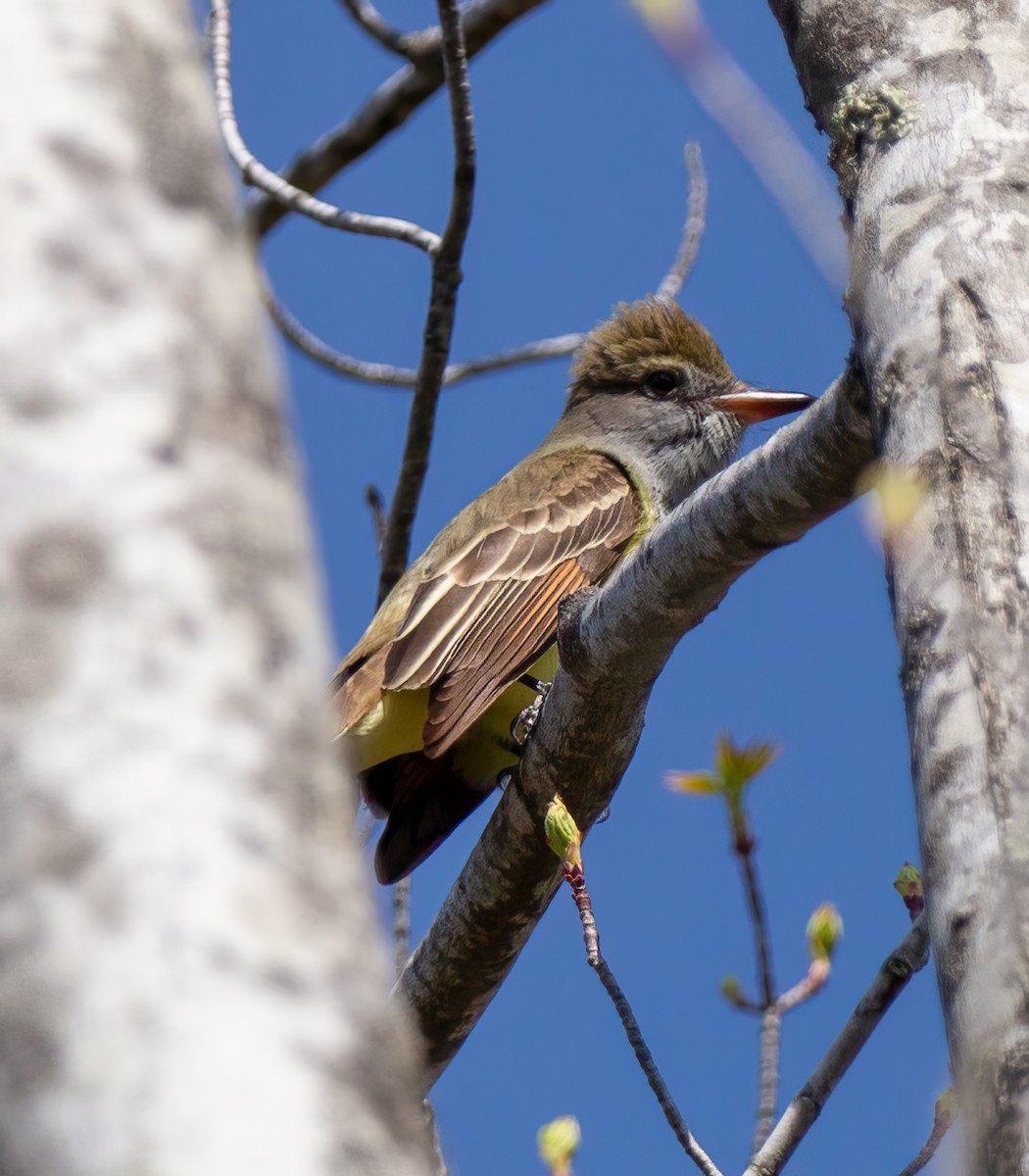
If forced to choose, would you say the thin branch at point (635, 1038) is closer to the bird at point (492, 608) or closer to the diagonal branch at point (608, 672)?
the diagonal branch at point (608, 672)

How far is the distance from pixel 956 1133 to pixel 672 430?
533 cm

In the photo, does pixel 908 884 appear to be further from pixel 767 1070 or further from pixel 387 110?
pixel 387 110

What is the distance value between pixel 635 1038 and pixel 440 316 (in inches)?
99.0

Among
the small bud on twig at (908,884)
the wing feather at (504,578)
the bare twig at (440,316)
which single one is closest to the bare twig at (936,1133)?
the small bud on twig at (908,884)

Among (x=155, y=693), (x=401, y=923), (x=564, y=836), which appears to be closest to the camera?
(x=155, y=693)

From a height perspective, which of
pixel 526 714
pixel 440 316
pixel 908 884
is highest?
pixel 440 316

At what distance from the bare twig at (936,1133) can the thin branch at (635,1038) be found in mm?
383

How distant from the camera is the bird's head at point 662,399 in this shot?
6.46m

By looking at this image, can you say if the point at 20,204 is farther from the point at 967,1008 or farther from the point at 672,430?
the point at 672,430

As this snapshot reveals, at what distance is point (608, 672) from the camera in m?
3.38

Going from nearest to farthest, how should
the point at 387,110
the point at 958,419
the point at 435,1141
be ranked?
the point at 958,419
the point at 435,1141
the point at 387,110

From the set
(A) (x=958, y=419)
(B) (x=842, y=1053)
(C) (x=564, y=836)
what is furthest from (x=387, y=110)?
(A) (x=958, y=419)

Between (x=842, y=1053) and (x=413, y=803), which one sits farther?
(x=413, y=803)

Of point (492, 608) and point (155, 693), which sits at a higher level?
point (492, 608)
